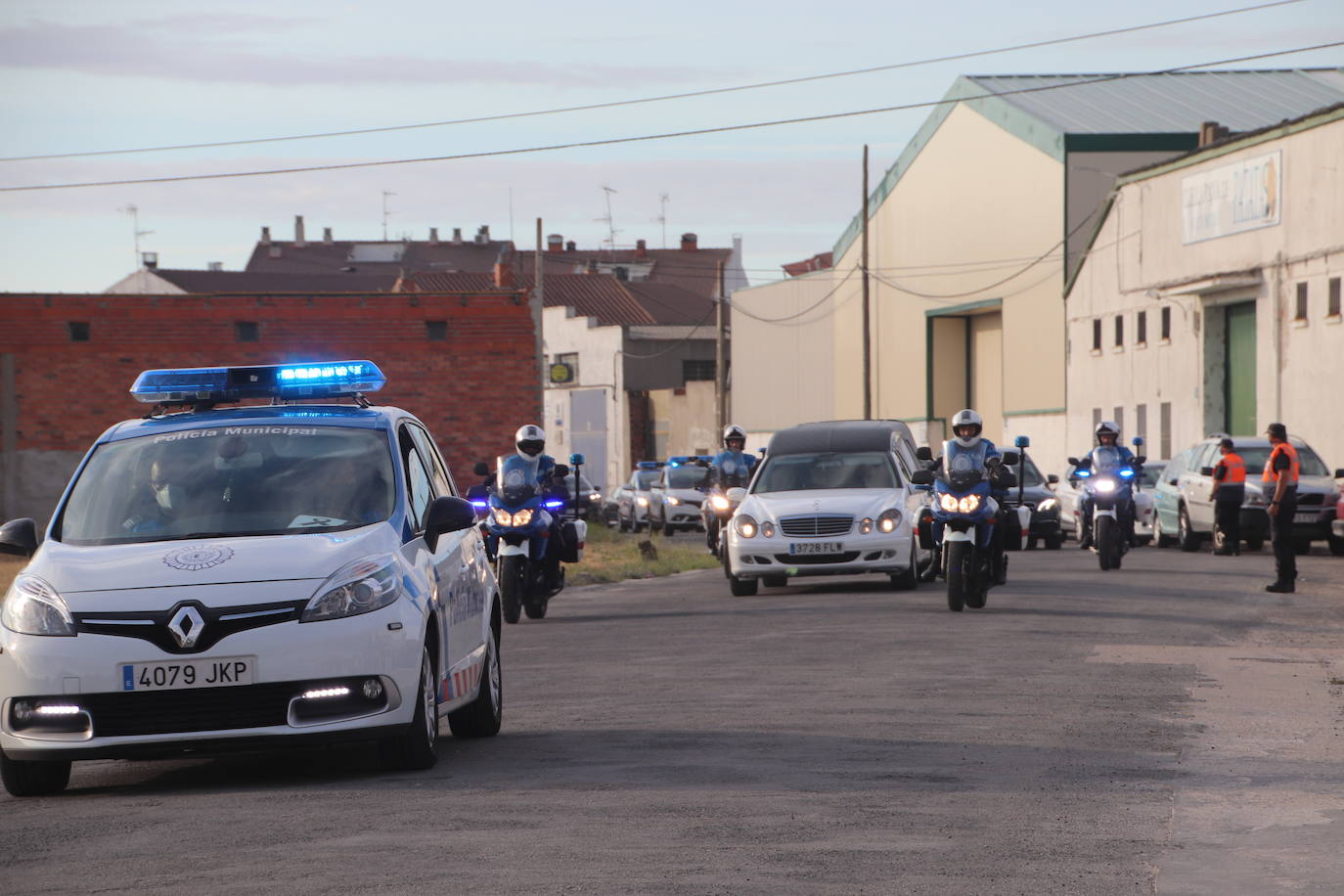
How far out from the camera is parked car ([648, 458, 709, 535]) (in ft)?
164

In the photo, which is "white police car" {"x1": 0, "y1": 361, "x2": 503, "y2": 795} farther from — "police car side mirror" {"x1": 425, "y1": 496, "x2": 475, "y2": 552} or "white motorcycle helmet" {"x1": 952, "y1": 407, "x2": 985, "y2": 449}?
"white motorcycle helmet" {"x1": 952, "y1": 407, "x2": 985, "y2": 449}

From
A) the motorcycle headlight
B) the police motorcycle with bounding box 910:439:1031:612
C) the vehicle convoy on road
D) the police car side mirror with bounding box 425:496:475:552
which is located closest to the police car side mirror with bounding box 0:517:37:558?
the police car side mirror with bounding box 425:496:475:552

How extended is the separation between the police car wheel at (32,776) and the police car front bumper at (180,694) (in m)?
0.18

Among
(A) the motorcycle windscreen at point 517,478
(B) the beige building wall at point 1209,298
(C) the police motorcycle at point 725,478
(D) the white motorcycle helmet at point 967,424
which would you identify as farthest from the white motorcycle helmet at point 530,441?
(B) the beige building wall at point 1209,298

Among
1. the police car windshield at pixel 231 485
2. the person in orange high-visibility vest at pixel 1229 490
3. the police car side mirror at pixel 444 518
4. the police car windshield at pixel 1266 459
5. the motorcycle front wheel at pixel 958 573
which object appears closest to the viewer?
the police car windshield at pixel 231 485

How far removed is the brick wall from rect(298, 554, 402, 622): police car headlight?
155ft

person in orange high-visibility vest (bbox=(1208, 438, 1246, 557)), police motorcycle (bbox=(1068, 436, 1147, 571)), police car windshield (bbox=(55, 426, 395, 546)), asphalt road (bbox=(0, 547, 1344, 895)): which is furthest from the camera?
person in orange high-visibility vest (bbox=(1208, 438, 1246, 557))

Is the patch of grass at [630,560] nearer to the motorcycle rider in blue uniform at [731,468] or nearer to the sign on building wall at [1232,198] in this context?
the motorcycle rider in blue uniform at [731,468]

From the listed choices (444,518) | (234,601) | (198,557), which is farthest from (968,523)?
(234,601)

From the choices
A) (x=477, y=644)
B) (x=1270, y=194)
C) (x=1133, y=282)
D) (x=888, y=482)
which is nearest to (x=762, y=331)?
(x=1133, y=282)

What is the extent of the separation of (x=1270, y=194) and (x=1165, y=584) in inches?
840

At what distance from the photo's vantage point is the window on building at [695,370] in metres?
96.3

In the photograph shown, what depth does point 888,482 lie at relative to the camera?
78.1 ft

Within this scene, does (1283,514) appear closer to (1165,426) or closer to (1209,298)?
(1209,298)
